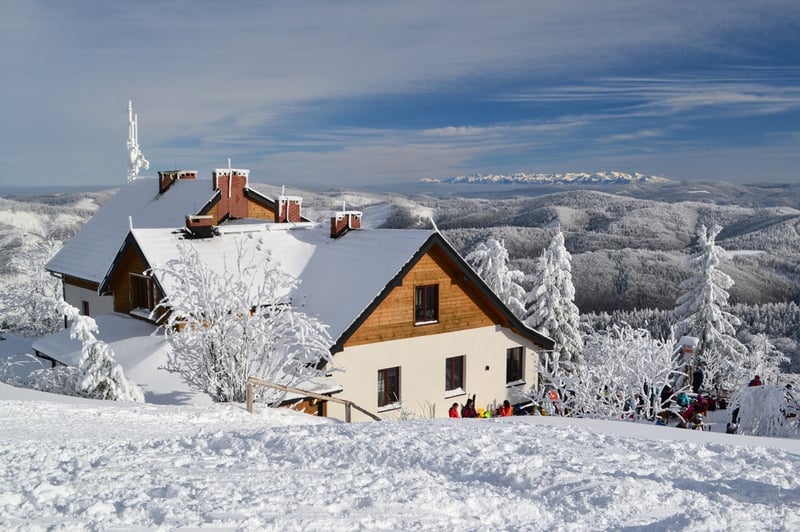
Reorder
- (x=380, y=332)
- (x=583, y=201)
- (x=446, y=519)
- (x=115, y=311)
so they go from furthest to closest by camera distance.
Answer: (x=583, y=201)
(x=115, y=311)
(x=380, y=332)
(x=446, y=519)

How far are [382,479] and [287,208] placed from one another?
2190cm

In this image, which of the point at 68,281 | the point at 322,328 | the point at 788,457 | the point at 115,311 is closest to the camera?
the point at 788,457

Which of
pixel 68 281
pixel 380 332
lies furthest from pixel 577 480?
pixel 68 281

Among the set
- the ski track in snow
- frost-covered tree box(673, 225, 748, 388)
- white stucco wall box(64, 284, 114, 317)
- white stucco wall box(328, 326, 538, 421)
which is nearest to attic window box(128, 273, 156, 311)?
white stucco wall box(64, 284, 114, 317)

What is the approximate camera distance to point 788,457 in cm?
793

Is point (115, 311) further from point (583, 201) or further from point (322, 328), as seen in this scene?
point (583, 201)

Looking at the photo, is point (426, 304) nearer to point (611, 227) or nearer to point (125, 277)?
point (125, 277)

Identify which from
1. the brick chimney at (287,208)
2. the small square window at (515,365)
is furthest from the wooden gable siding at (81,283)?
the small square window at (515,365)

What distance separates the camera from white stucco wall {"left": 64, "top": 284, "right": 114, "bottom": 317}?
23598 millimetres

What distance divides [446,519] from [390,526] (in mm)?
543

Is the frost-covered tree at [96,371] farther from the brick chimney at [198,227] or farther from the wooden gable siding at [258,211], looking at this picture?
the wooden gable siding at [258,211]

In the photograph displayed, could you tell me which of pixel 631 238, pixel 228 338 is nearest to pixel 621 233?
pixel 631 238

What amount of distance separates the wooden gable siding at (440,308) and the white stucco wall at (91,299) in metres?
9.93

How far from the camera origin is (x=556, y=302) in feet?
110
